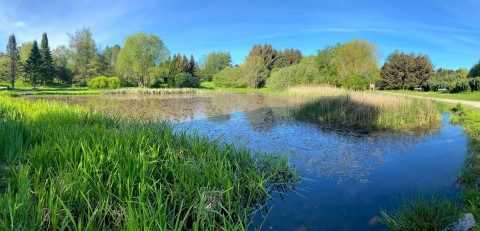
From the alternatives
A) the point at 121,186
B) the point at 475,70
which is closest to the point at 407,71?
the point at 475,70

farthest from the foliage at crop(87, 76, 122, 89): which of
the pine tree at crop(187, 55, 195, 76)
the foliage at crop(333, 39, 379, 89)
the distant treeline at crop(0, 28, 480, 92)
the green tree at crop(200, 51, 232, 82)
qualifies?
the green tree at crop(200, 51, 232, 82)

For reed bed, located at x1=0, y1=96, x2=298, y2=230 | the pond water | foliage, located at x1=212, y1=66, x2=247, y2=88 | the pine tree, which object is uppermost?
the pine tree

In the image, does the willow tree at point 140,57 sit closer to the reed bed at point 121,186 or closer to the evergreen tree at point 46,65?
the evergreen tree at point 46,65

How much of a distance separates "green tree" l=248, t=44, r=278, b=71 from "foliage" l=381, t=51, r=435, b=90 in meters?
27.5

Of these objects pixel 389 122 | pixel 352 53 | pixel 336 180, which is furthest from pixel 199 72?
pixel 336 180

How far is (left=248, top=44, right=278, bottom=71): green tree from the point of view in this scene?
66.5 meters

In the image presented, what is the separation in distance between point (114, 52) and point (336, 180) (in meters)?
80.2

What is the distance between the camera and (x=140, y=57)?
167 ft

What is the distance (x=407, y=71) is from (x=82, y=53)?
175 feet

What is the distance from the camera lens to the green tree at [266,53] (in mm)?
66500

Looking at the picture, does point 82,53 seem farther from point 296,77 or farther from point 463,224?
point 463,224

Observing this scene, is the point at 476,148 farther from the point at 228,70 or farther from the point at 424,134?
the point at 228,70

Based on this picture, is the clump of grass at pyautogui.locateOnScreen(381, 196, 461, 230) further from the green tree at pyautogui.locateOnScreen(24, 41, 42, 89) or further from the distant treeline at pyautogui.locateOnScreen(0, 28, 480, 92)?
the green tree at pyautogui.locateOnScreen(24, 41, 42, 89)

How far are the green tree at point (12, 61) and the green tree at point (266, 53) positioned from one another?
42899 mm
